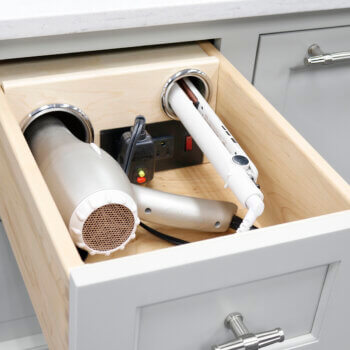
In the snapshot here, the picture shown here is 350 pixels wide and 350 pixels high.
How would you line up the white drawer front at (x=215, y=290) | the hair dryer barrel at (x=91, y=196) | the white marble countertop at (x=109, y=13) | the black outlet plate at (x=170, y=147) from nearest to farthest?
the white drawer front at (x=215, y=290)
the hair dryer barrel at (x=91, y=196)
the white marble countertop at (x=109, y=13)
the black outlet plate at (x=170, y=147)

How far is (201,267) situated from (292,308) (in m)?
0.16

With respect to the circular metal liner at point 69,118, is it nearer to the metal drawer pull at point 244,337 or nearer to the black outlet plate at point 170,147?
the black outlet plate at point 170,147

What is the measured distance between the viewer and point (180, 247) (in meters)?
0.53

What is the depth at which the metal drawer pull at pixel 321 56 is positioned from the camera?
920 mm

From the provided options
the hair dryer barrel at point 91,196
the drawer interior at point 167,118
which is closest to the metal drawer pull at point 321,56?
the drawer interior at point 167,118

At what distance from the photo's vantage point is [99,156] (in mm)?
710

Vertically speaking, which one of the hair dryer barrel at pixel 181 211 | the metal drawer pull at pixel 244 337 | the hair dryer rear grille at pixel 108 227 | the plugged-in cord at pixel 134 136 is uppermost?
the plugged-in cord at pixel 134 136

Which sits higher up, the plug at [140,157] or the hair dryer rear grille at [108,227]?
the plug at [140,157]

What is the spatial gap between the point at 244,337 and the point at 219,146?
252mm

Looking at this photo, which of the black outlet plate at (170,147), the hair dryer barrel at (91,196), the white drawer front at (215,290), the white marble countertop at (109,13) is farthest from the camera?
the black outlet plate at (170,147)

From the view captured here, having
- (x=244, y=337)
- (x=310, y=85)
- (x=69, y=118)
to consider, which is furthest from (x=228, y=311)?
(x=310, y=85)

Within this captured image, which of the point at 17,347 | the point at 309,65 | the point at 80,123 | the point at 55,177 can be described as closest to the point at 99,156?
the point at 55,177

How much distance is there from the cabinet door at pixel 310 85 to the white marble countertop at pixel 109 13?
0.07 meters

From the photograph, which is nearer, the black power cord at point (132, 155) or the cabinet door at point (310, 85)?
the black power cord at point (132, 155)
